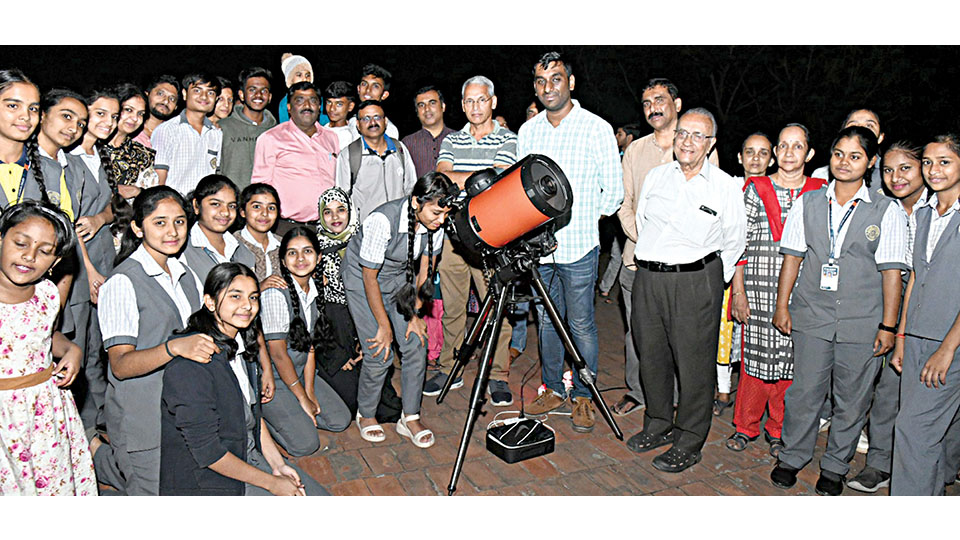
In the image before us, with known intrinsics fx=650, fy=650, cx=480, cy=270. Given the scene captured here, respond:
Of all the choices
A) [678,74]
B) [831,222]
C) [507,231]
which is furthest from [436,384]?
[678,74]

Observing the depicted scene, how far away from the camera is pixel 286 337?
12.7 ft

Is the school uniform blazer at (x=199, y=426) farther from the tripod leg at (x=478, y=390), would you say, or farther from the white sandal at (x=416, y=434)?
the white sandal at (x=416, y=434)

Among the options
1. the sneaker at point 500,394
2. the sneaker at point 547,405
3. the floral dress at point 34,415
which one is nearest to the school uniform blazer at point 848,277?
the sneaker at point 547,405

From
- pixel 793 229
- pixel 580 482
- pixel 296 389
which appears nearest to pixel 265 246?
pixel 296 389

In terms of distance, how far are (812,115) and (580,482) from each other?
38.2 ft

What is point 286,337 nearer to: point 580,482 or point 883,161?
point 580,482

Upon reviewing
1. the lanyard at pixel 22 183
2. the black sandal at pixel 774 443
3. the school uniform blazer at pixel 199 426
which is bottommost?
the black sandal at pixel 774 443

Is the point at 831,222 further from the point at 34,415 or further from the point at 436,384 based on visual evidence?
the point at 34,415

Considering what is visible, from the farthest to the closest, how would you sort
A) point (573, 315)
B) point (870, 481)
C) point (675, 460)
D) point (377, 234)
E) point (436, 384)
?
1. point (436, 384)
2. point (573, 315)
3. point (377, 234)
4. point (675, 460)
5. point (870, 481)

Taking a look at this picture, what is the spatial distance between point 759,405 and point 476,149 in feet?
8.11

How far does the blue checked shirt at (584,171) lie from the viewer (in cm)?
411

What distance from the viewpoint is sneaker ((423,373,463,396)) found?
4.71 m

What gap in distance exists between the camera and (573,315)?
4.21 metres

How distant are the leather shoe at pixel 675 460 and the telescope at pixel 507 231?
32 centimetres
